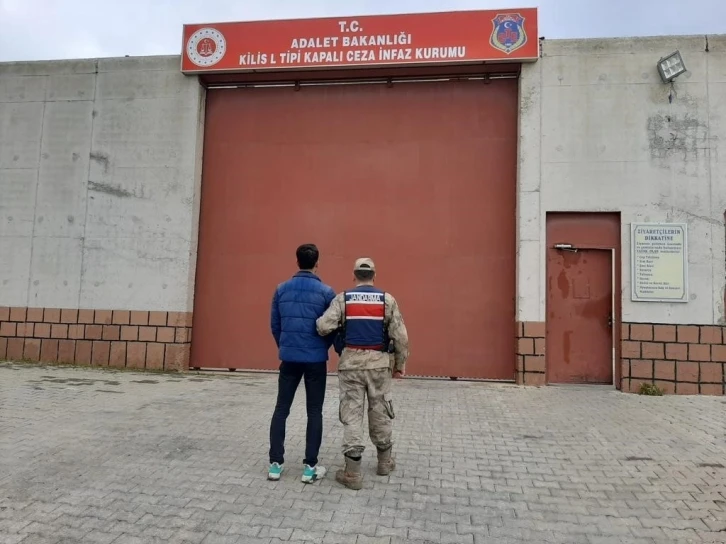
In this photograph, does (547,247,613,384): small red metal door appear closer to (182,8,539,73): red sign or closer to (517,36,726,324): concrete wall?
(517,36,726,324): concrete wall

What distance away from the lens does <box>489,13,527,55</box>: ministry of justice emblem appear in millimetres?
8016

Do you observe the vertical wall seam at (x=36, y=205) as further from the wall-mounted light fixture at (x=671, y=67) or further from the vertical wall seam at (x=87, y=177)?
the wall-mounted light fixture at (x=671, y=67)

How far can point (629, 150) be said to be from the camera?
7762 millimetres

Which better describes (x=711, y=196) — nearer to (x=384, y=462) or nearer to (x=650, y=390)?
(x=650, y=390)

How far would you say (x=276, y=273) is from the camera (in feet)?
28.8

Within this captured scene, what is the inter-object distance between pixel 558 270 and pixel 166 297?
6.13 m

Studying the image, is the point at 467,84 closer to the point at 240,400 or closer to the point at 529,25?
the point at 529,25

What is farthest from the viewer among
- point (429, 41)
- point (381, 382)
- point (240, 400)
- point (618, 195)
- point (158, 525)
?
point (429, 41)

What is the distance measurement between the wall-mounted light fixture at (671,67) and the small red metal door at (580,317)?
2.63 metres

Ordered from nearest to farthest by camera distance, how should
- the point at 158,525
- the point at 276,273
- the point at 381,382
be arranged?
the point at 158,525
the point at 381,382
the point at 276,273

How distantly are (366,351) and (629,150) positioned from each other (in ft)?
19.3

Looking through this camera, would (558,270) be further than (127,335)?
No

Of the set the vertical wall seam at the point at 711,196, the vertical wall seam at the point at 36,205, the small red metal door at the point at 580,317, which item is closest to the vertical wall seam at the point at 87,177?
the vertical wall seam at the point at 36,205

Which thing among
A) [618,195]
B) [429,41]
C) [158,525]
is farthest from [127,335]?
[618,195]
